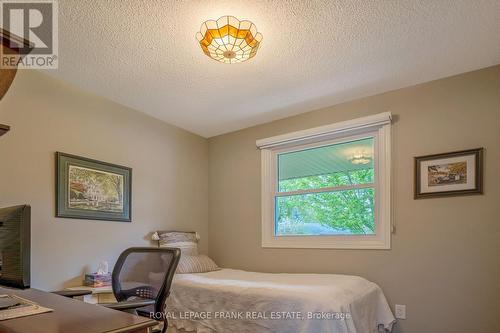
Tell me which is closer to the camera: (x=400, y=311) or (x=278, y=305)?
(x=278, y=305)

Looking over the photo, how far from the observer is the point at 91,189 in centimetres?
290

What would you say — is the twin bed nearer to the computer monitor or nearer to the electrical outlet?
the electrical outlet

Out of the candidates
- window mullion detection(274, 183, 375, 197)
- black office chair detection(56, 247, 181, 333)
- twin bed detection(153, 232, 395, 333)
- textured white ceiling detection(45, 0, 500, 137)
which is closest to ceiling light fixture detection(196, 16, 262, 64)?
textured white ceiling detection(45, 0, 500, 137)

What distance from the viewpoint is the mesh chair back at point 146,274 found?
1.88 meters

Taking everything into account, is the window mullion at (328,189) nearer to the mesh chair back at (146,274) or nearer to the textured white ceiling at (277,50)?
the textured white ceiling at (277,50)

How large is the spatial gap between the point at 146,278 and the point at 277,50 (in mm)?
1726

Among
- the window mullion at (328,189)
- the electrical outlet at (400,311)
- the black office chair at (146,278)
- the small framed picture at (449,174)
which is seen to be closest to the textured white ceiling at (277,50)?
the small framed picture at (449,174)

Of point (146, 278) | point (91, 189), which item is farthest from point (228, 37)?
point (91, 189)

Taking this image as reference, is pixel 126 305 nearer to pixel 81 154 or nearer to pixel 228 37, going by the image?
pixel 228 37

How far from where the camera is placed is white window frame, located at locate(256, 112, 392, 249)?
289cm

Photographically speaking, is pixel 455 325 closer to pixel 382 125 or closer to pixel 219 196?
pixel 382 125

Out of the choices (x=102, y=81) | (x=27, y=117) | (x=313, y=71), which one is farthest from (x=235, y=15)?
(x=27, y=117)

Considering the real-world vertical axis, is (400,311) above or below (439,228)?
below

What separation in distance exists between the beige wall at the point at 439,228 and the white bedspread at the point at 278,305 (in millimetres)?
269
